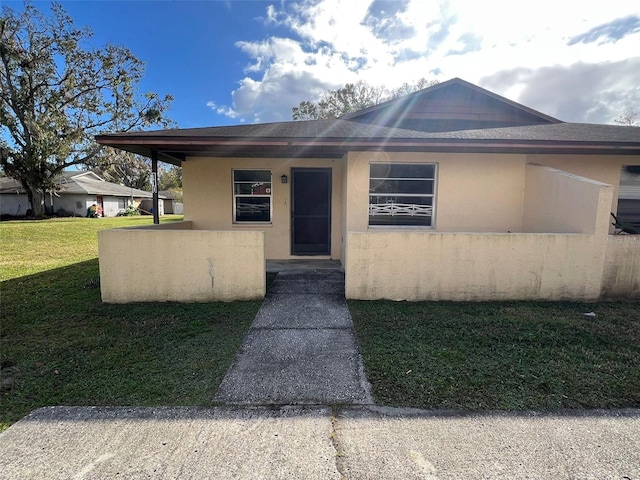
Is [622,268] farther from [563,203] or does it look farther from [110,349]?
[110,349]

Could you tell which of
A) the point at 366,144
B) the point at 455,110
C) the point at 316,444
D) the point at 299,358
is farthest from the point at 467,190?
the point at 316,444

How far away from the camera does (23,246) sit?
36.4 ft

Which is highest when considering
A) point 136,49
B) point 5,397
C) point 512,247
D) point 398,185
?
point 136,49

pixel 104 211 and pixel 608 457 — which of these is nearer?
pixel 608 457

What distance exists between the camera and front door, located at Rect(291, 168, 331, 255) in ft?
26.2

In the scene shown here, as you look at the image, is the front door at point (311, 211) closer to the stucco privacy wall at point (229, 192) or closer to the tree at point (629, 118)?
the stucco privacy wall at point (229, 192)

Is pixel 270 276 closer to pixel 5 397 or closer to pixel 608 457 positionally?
pixel 5 397

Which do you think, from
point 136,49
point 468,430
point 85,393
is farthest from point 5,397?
point 136,49

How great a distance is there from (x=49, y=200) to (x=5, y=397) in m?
34.2

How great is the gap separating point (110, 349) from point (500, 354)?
4.44m

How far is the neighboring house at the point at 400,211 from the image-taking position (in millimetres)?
5168

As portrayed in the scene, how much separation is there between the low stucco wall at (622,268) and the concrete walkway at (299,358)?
177 inches

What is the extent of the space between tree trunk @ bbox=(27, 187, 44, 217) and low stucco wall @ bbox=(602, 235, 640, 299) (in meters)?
33.1

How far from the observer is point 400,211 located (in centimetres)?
705
